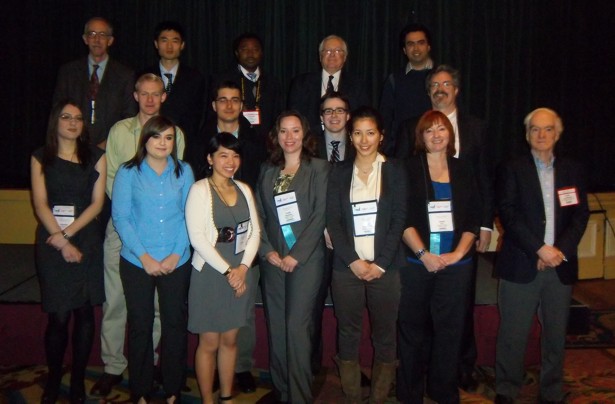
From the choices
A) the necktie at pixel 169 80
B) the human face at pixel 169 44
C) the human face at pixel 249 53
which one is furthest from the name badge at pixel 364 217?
the human face at pixel 169 44

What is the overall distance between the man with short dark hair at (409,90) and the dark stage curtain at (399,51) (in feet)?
6.15

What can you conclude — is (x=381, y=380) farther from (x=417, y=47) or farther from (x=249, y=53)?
(x=249, y=53)

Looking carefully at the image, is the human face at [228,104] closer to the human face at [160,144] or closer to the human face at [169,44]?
the human face at [160,144]

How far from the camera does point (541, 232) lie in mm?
2916

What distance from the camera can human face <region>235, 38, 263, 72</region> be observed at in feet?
12.9

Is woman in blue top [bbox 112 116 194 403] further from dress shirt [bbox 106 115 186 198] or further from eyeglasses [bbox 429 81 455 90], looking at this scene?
eyeglasses [bbox 429 81 455 90]

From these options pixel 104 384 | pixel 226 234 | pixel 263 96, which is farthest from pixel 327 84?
pixel 104 384

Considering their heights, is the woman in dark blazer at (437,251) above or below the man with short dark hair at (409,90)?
below

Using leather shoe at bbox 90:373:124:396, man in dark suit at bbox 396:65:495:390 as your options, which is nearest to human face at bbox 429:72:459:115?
man in dark suit at bbox 396:65:495:390

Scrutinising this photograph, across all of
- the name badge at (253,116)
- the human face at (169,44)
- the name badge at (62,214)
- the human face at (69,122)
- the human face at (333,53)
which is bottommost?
the name badge at (62,214)

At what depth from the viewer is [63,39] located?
5.82m

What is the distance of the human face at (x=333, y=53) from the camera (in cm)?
361

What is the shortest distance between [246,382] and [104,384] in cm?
76

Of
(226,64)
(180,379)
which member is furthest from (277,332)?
(226,64)
